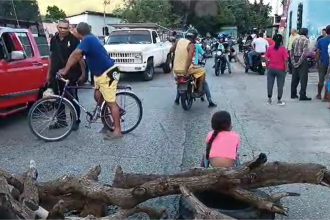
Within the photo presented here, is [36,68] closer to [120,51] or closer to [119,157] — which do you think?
[119,157]

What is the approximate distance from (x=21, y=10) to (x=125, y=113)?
413 cm

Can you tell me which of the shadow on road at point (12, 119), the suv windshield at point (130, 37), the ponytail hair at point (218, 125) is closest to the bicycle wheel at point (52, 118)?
the shadow on road at point (12, 119)

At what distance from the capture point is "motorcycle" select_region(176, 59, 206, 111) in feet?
33.4

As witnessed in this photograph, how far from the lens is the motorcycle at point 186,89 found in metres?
10.2

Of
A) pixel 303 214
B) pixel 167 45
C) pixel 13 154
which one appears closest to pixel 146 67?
pixel 167 45

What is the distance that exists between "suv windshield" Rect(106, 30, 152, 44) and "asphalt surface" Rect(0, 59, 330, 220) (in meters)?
6.53

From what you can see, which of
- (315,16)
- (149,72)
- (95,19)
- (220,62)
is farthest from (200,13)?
(149,72)

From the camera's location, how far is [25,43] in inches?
365

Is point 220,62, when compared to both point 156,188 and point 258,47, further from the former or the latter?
point 156,188

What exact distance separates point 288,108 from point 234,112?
137 cm

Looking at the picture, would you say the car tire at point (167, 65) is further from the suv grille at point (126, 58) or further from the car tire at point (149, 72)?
the suv grille at point (126, 58)

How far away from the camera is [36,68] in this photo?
921cm

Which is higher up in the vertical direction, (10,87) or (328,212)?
(10,87)

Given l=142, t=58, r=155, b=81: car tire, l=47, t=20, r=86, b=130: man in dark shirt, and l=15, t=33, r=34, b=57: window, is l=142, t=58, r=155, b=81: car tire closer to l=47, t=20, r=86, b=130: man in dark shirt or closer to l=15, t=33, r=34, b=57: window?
l=15, t=33, r=34, b=57: window
